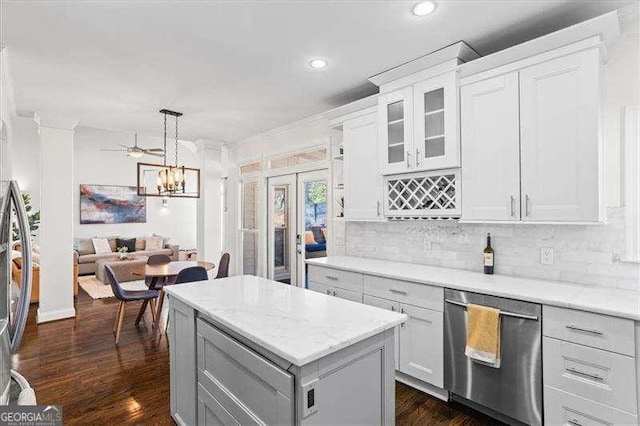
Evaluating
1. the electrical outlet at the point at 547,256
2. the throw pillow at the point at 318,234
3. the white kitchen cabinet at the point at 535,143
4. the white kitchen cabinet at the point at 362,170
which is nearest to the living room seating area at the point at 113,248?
the throw pillow at the point at 318,234

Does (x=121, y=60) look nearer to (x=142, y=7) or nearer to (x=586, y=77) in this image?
(x=142, y=7)

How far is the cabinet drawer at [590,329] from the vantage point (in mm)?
1749

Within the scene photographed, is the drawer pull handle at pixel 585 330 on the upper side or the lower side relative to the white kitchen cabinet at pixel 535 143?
lower

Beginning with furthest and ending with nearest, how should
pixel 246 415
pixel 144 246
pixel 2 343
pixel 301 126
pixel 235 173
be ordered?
pixel 144 246, pixel 235 173, pixel 301 126, pixel 246 415, pixel 2 343

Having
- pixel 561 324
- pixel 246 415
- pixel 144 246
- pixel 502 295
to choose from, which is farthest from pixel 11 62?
pixel 144 246

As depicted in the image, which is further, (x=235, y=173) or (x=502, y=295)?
(x=235, y=173)

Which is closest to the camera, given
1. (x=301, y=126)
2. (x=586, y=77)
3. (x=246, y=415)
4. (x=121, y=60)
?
(x=246, y=415)

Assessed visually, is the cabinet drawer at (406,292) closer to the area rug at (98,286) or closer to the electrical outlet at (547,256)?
the electrical outlet at (547,256)

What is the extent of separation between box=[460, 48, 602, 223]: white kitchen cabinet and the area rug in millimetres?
5697

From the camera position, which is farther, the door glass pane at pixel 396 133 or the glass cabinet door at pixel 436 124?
the door glass pane at pixel 396 133

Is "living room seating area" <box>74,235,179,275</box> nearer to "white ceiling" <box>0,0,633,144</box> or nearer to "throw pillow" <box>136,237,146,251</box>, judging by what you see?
"throw pillow" <box>136,237,146,251</box>

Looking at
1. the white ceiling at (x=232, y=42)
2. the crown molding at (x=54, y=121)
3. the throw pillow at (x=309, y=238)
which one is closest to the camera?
the white ceiling at (x=232, y=42)

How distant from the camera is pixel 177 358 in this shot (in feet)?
7.09

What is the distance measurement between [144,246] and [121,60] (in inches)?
277
